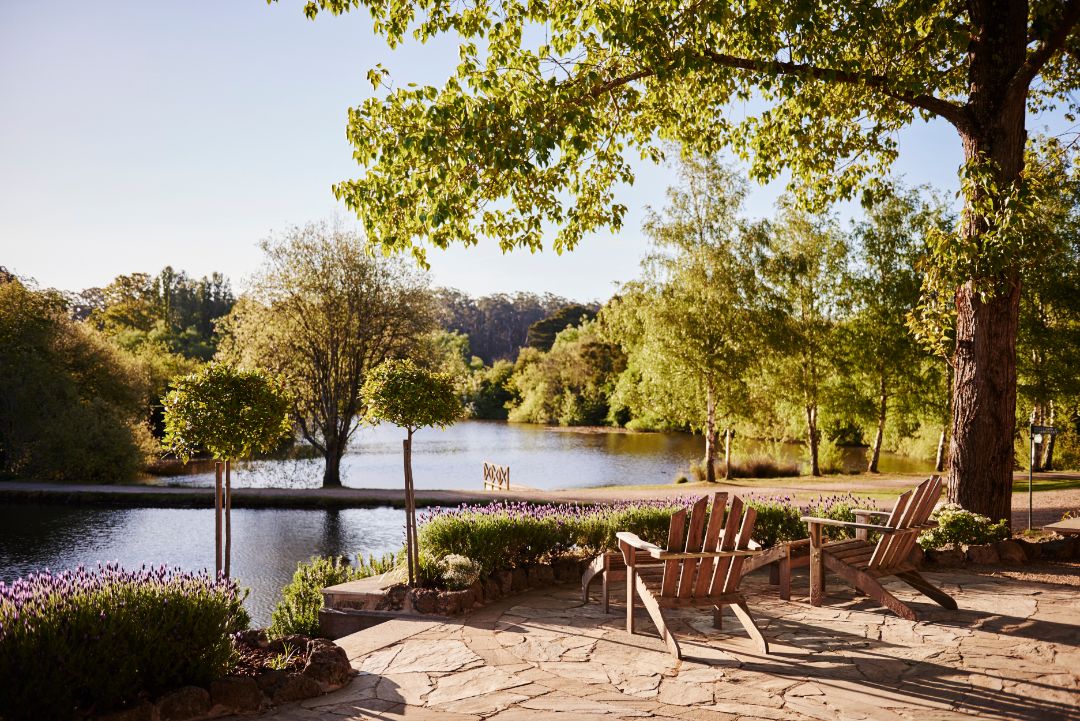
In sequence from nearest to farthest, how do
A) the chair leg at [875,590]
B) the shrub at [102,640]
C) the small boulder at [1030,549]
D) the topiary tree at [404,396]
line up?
the shrub at [102,640] < the chair leg at [875,590] < the topiary tree at [404,396] < the small boulder at [1030,549]

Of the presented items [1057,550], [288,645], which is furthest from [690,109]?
[288,645]

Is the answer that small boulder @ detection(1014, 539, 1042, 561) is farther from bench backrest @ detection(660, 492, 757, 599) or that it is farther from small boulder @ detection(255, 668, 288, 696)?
small boulder @ detection(255, 668, 288, 696)

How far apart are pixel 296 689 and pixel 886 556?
4085 mm

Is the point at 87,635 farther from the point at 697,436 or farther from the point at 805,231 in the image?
the point at 697,436

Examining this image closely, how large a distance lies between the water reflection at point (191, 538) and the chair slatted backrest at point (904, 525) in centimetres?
726

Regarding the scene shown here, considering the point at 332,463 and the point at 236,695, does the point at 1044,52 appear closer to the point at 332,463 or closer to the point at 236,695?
the point at 236,695

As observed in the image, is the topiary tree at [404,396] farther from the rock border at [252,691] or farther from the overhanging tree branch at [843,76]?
the overhanging tree branch at [843,76]

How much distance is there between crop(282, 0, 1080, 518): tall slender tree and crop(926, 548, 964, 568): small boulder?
3.08 feet

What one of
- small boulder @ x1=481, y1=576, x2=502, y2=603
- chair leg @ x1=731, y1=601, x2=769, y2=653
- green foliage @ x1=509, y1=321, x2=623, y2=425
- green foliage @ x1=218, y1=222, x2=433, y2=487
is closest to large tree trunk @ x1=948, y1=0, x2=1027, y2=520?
chair leg @ x1=731, y1=601, x2=769, y2=653

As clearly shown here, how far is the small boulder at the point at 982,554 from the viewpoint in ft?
25.3

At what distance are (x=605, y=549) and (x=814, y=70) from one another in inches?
207

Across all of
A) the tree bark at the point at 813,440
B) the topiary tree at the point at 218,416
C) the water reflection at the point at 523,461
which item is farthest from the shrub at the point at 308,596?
the tree bark at the point at 813,440

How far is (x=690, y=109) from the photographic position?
9984 millimetres

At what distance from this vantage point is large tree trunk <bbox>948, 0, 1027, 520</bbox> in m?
7.88
